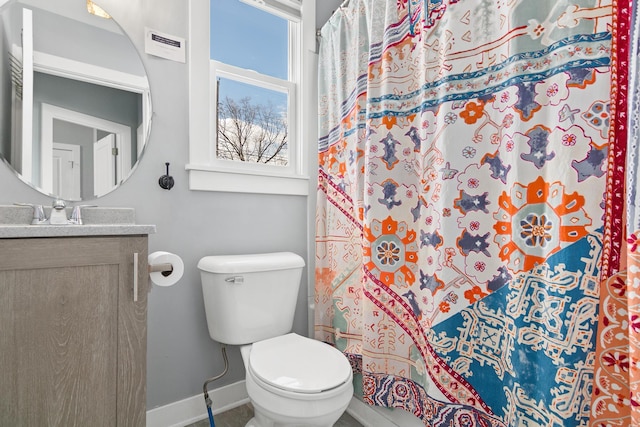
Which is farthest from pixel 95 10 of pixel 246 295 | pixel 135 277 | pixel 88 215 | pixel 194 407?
pixel 194 407

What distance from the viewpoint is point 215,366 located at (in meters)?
1.63

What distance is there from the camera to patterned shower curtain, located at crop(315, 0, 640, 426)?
0.77 meters

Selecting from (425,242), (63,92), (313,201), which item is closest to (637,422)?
(425,242)

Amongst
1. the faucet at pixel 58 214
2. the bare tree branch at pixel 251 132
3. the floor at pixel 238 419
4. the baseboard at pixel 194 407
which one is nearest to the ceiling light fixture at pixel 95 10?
the bare tree branch at pixel 251 132

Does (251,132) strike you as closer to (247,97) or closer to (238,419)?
(247,97)

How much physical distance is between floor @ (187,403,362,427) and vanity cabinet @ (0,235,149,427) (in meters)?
0.74

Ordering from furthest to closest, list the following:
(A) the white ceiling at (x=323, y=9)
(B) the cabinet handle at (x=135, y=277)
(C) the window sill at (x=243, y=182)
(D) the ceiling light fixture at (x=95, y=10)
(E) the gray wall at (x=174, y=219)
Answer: (A) the white ceiling at (x=323, y=9) → (C) the window sill at (x=243, y=182) → (E) the gray wall at (x=174, y=219) → (D) the ceiling light fixture at (x=95, y=10) → (B) the cabinet handle at (x=135, y=277)

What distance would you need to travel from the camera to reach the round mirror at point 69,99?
3.97 feet

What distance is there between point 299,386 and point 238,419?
29.2 inches

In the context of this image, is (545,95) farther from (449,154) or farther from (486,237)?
(486,237)

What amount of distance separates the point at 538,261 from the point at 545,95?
469 millimetres

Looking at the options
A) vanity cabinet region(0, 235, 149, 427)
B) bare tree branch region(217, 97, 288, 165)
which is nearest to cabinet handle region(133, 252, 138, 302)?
vanity cabinet region(0, 235, 149, 427)

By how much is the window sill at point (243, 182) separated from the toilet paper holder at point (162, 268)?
516 mm

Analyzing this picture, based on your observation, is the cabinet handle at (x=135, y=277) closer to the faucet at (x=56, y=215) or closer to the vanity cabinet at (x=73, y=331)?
the vanity cabinet at (x=73, y=331)
